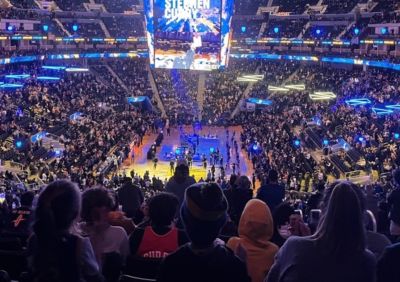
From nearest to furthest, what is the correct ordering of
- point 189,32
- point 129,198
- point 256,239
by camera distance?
point 256,239, point 129,198, point 189,32

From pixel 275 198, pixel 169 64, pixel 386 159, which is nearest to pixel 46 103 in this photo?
pixel 169 64

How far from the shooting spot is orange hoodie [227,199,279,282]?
3818 mm

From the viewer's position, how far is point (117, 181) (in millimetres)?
23344

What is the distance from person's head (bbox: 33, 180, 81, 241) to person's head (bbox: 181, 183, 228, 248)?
2.38ft

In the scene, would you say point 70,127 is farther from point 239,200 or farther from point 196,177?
point 239,200

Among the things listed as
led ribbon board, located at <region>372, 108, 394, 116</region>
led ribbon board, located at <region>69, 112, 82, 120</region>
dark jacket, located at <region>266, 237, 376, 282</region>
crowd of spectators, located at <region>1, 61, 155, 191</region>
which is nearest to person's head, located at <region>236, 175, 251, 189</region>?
dark jacket, located at <region>266, 237, 376, 282</region>

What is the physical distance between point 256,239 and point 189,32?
142ft

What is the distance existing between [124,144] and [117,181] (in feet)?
38.6

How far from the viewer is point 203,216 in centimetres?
319

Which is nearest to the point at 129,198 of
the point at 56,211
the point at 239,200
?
the point at 239,200

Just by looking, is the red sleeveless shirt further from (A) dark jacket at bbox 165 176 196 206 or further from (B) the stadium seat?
(A) dark jacket at bbox 165 176 196 206

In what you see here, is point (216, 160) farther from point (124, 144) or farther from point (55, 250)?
point (55, 250)

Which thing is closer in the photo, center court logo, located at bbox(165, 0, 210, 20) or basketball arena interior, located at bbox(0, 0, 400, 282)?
basketball arena interior, located at bbox(0, 0, 400, 282)

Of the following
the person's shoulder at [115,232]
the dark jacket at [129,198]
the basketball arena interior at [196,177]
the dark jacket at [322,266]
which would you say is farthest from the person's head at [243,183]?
the dark jacket at [322,266]
